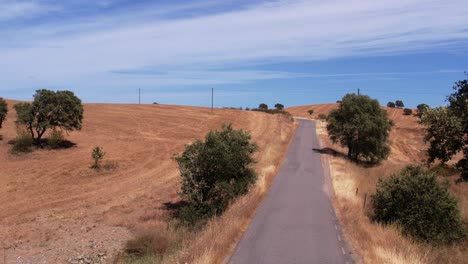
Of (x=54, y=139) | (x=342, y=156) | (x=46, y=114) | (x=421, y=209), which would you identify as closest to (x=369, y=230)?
(x=421, y=209)

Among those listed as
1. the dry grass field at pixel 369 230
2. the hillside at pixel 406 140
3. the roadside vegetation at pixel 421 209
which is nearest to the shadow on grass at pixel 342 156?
the dry grass field at pixel 369 230

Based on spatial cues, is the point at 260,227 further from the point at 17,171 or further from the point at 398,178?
the point at 17,171

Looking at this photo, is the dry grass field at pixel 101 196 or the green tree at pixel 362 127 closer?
the dry grass field at pixel 101 196

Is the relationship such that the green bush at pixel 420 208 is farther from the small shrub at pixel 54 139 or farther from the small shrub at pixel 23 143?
the small shrub at pixel 54 139

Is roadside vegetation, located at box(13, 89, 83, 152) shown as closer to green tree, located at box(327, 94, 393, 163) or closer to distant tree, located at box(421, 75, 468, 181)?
green tree, located at box(327, 94, 393, 163)

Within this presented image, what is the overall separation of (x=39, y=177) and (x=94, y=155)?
17.0 feet

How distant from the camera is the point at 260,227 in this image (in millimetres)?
19594

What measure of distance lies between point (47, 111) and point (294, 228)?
35.3m

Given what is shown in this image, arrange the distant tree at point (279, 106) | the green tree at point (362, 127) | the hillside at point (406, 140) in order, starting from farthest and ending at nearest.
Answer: the distant tree at point (279, 106), the hillside at point (406, 140), the green tree at point (362, 127)

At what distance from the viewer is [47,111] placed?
157 feet

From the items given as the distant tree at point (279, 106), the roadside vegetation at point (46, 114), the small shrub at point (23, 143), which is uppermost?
the distant tree at point (279, 106)

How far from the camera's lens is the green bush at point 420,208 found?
21.4 m

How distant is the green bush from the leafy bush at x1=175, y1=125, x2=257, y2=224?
24.1ft

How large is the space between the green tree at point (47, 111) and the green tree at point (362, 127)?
91.3ft
